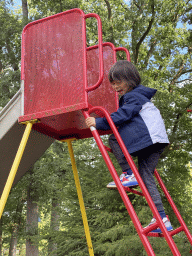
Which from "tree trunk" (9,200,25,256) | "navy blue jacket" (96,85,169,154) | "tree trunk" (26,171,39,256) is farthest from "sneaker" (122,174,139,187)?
"tree trunk" (9,200,25,256)

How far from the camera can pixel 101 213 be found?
744 cm

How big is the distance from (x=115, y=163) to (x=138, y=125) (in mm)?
5738

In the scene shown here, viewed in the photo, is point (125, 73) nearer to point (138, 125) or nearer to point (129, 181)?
point (138, 125)

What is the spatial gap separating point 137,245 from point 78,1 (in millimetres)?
9747

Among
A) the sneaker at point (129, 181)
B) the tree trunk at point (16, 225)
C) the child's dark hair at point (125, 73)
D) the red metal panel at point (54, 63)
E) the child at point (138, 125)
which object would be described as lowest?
the sneaker at point (129, 181)

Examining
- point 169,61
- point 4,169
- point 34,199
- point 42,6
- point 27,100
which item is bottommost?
point 4,169

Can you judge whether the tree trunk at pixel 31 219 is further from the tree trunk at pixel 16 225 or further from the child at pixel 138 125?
the child at pixel 138 125

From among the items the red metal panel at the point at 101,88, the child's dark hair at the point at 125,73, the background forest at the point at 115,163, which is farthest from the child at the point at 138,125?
the background forest at the point at 115,163

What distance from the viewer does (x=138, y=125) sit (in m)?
2.34

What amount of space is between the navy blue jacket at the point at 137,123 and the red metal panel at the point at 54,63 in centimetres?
54

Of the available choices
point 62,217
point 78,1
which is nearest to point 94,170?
point 62,217

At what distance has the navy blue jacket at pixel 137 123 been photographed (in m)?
2.28

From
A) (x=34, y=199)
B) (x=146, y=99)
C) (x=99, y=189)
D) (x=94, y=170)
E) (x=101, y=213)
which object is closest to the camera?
(x=146, y=99)

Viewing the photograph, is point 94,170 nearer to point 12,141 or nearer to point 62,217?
point 62,217
